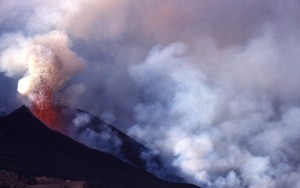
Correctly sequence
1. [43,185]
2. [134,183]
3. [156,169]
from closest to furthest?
1. [43,185]
2. [134,183]
3. [156,169]

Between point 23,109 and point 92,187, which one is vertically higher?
point 23,109

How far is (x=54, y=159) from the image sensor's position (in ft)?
164

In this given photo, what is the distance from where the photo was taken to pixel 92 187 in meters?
38.2

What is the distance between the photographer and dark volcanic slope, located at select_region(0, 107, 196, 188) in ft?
143

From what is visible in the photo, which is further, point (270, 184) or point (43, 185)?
point (270, 184)

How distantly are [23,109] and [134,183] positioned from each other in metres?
19.8

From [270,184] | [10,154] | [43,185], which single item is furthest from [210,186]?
[43,185]

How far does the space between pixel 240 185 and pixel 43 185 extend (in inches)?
1613

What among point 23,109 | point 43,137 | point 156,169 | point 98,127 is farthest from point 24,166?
point 98,127

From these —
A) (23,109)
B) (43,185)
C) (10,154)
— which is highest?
(23,109)

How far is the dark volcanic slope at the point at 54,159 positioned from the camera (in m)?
43.6

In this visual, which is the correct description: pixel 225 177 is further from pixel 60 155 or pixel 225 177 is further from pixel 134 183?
pixel 60 155

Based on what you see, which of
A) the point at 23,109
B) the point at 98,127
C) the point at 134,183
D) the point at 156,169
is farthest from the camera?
the point at 98,127

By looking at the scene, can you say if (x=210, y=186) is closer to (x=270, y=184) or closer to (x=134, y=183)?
(x=270, y=184)
